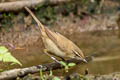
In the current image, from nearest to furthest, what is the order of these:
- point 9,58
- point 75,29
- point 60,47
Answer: point 9,58
point 60,47
point 75,29

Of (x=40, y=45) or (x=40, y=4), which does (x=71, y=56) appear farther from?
(x=40, y=4)

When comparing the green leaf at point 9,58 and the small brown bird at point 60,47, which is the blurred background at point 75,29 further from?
the green leaf at point 9,58

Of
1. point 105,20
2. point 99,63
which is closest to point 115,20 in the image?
point 105,20

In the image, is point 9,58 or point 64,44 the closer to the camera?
point 9,58

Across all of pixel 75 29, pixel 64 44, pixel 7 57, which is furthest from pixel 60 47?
pixel 75 29

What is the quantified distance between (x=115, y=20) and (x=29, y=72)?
6.85 meters

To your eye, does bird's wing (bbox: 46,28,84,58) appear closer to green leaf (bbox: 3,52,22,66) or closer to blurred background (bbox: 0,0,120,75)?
blurred background (bbox: 0,0,120,75)

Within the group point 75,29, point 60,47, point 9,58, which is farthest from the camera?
point 75,29

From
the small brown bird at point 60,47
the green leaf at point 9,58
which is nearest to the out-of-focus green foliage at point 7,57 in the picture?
the green leaf at point 9,58

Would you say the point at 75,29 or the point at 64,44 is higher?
the point at 75,29

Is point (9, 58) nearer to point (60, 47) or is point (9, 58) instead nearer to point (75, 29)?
point (60, 47)

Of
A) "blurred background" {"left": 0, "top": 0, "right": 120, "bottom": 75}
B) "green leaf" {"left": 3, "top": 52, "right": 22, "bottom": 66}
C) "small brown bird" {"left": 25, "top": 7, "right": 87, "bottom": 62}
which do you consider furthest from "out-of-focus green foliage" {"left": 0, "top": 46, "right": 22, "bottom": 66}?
"blurred background" {"left": 0, "top": 0, "right": 120, "bottom": 75}

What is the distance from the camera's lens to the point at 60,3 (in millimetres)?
11086

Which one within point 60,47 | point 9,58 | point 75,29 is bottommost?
point 9,58
